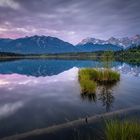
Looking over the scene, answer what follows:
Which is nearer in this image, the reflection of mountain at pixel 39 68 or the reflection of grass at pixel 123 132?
the reflection of grass at pixel 123 132

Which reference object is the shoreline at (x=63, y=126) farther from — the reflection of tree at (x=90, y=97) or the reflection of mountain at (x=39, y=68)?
the reflection of mountain at (x=39, y=68)

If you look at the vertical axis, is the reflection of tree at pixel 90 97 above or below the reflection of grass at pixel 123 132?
below

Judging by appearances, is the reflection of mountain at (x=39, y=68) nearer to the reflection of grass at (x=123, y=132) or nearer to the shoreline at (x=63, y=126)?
the shoreline at (x=63, y=126)

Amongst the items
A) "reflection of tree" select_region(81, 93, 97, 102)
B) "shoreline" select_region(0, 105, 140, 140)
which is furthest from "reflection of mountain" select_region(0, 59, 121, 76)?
"shoreline" select_region(0, 105, 140, 140)

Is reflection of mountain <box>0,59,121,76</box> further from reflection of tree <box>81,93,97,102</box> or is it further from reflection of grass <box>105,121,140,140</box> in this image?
reflection of grass <box>105,121,140,140</box>

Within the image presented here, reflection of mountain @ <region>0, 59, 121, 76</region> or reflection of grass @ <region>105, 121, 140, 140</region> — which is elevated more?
reflection of grass @ <region>105, 121, 140, 140</region>

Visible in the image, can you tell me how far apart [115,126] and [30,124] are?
486 cm

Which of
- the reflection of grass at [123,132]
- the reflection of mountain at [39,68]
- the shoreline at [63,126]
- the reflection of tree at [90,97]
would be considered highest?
the reflection of grass at [123,132]

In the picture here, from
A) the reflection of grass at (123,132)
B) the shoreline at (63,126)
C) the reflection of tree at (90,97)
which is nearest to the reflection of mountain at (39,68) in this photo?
the reflection of tree at (90,97)

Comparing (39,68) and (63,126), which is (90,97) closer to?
(63,126)

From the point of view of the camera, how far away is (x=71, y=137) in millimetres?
8289

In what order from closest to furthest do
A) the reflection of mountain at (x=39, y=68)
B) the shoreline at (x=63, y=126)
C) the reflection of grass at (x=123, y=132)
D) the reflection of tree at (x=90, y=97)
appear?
the reflection of grass at (x=123, y=132) → the shoreline at (x=63, y=126) → the reflection of tree at (x=90, y=97) → the reflection of mountain at (x=39, y=68)

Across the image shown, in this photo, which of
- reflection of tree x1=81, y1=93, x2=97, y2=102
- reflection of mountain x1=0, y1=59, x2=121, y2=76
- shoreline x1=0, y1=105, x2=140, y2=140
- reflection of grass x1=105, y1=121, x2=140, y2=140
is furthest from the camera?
reflection of mountain x1=0, y1=59, x2=121, y2=76

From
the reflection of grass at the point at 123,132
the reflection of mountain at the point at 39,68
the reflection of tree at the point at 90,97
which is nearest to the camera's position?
the reflection of grass at the point at 123,132
